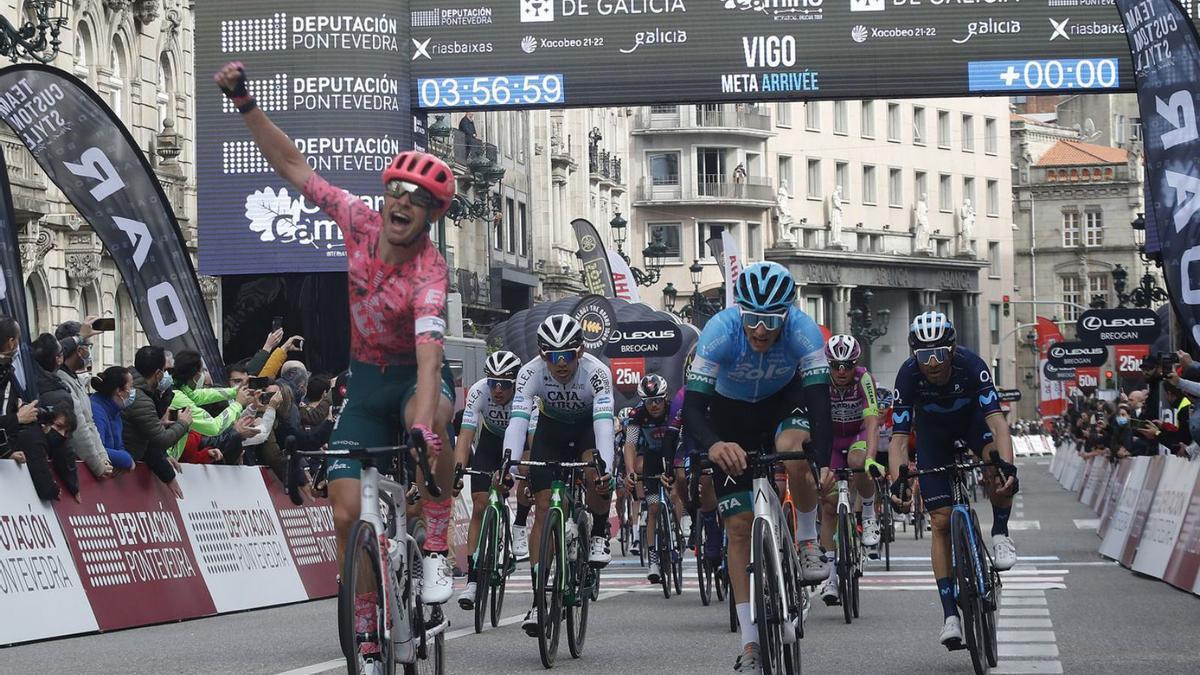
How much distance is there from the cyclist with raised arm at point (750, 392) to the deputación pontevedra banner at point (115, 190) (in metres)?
8.64

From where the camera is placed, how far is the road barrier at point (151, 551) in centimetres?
1340

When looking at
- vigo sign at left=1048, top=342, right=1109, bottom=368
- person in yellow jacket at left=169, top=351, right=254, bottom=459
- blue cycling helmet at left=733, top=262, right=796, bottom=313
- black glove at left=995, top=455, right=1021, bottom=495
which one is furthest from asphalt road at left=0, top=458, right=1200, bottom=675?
vigo sign at left=1048, top=342, right=1109, bottom=368

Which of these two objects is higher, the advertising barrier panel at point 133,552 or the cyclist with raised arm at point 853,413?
the cyclist with raised arm at point 853,413

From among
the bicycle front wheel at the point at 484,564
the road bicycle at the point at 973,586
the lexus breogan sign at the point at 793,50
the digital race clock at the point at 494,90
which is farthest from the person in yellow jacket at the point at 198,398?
the lexus breogan sign at the point at 793,50

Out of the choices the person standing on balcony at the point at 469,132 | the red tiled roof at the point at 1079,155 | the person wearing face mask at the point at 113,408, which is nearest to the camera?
the person wearing face mask at the point at 113,408

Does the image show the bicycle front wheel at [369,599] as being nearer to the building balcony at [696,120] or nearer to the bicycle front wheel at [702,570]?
Answer: the bicycle front wheel at [702,570]

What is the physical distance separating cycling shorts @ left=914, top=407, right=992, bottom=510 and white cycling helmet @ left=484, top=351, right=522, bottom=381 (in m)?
4.12

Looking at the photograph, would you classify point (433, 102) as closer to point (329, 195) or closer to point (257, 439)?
point (257, 439)

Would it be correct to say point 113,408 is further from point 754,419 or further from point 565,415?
point 754,419

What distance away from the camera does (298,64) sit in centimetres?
2725

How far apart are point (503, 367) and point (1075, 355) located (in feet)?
138

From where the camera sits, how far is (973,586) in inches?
430

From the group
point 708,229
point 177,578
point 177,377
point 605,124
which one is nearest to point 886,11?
point 177,377

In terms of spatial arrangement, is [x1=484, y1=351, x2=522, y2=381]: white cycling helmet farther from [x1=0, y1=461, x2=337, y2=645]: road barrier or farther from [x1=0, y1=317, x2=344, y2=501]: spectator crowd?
[x1=0, y1=317, x2=344, y2=501]: spectator crowd
